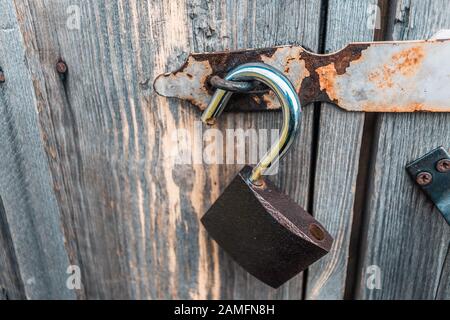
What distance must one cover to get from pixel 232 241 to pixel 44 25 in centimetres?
40

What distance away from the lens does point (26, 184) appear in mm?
631

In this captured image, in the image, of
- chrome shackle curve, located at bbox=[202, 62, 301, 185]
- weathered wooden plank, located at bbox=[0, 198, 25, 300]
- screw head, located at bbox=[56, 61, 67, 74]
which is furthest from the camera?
weathered wooden plank, located at bbox=[0, 198, 25, 300]

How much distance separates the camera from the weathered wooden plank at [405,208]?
18.1 inches

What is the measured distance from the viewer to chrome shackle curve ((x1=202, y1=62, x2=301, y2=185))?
0.43m

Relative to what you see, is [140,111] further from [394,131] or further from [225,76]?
[394,131]

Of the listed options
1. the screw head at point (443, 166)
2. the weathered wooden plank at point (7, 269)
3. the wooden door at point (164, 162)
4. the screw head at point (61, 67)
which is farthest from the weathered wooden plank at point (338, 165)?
the weathered wooden plank at point (7, 269)

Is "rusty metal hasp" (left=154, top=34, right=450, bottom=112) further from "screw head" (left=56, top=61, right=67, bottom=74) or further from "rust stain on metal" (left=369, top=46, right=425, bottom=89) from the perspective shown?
"screw head" (left=56, top=61, right=67, bottom=74)

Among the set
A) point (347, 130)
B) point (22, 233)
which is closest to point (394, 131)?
point (347, 130)

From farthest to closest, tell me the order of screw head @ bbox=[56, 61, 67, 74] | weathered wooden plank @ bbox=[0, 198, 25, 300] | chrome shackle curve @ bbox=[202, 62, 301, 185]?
weathered wooden plank @ bbox=[0, 198, 25, 300] < screw head @ bbox=[56, 61, 67, 74] < chrome shackle curve @ bbox=[202, 62, 301, 185]

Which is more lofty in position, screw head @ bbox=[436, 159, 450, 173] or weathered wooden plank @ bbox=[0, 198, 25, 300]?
screw head @ bbox=[436, 159, 450, 173]

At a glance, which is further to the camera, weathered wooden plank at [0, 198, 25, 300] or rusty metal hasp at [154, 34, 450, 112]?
weathered wooden plank at [0, 198, 25, 300]

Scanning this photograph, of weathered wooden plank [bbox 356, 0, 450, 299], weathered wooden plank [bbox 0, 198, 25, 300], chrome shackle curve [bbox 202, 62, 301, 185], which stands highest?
chrome shackle curve [bbox 202, 62, 301, 185]

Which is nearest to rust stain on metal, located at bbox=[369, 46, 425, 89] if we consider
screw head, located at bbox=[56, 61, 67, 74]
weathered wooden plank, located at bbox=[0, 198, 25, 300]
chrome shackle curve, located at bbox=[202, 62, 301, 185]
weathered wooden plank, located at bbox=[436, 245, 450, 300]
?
chrome shackle curve, located at bbox=[202, 62, 301, 185]

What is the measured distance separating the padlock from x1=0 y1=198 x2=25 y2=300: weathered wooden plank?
1.32 feet
